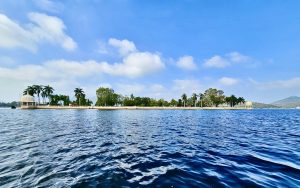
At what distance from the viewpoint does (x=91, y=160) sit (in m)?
14.2

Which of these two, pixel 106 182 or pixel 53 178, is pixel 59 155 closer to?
pixel 53 178

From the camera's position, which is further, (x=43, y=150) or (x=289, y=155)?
(x=43, y=150)

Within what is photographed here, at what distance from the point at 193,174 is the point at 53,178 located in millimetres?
7060

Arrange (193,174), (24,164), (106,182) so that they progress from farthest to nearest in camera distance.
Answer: (24,164) < (193,174) < (106,182)

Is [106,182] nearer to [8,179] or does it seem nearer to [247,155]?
[8,179]

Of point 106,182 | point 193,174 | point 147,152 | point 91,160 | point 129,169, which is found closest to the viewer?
point 106,182

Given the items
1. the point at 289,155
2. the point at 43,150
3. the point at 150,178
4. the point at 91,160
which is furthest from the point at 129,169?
the point at 289,155

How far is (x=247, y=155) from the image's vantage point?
15914mm

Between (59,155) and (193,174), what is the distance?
997cm

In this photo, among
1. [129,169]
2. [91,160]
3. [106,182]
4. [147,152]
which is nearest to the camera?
[106,182]

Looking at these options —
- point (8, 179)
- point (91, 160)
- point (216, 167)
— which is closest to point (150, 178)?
point (216, 167)

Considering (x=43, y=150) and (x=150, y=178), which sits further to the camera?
(x=43, y=150)

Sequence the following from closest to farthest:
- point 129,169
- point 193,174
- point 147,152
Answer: point 193,174 < point 129,169 < point 147,152

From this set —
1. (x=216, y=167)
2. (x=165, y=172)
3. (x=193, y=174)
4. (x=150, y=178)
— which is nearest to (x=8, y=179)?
(x=150, y=178)
